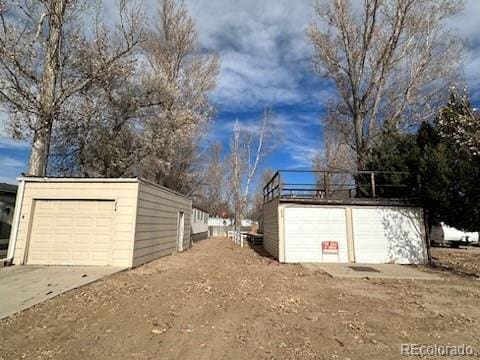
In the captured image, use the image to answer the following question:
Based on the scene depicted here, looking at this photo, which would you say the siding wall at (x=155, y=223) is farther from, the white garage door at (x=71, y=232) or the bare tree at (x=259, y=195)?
the bare tree at (x=259, y=195)

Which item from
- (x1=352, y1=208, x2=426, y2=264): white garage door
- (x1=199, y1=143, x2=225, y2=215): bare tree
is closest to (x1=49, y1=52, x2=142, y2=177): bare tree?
(x1=352, y1=208, x2=426, y2=264): white garage door

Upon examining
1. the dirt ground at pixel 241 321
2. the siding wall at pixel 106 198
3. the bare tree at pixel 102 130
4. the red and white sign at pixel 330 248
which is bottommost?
the dirt ground at pixel 241 321

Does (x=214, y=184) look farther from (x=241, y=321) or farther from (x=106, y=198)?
(x=241, y=321)

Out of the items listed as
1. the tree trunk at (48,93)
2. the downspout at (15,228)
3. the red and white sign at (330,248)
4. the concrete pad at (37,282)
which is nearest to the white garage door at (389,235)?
the red and white sign at (330,248)

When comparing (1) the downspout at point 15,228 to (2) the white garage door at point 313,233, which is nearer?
(1) the downspout at point 15,228

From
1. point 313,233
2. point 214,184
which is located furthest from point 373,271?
point 214,184

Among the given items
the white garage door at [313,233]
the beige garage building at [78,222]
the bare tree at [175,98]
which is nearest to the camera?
the beige garage building at [78,222]

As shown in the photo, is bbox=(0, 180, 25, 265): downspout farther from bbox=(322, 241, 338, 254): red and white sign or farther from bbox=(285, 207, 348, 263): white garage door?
bbox=(322, 241, 338, 254): red and white sign

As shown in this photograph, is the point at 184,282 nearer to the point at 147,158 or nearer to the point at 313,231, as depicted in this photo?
the point at 313,231

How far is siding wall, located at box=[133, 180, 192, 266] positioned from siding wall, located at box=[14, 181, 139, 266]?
260mm

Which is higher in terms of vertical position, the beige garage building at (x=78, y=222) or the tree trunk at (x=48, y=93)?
the tree trunk at (x=48, y=93)

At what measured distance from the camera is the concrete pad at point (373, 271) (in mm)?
8250

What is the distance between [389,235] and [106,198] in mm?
9995

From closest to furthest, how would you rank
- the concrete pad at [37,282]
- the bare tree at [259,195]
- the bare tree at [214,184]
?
the concrete pad at [37,282] → the bare tree at [214,184] → the bare tree at [259,195]
